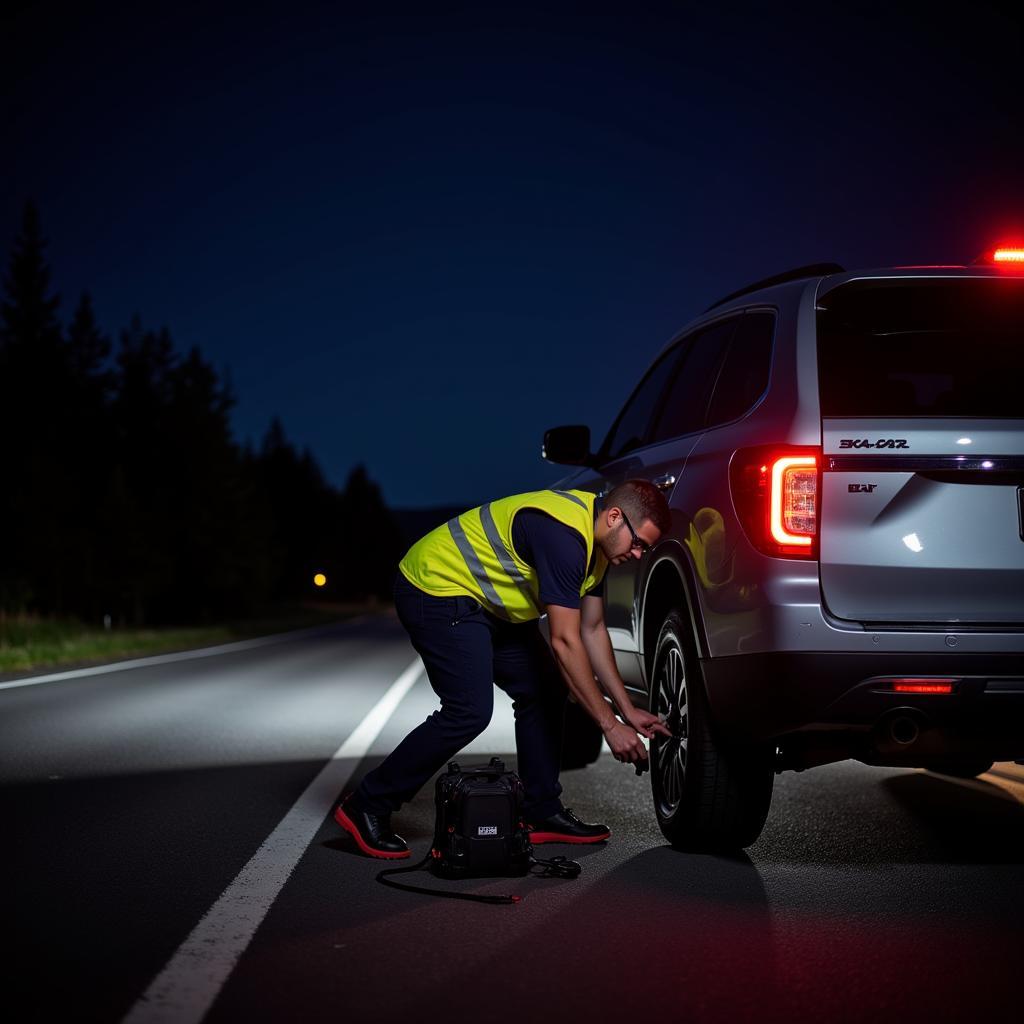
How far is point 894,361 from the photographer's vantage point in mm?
5352

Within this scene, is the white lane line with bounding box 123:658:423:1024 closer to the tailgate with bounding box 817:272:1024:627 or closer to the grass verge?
the tailgate with bounding box 817:272:1024:627

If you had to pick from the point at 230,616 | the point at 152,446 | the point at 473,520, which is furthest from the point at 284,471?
the point at 473,520

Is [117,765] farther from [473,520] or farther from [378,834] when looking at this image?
[473,520]

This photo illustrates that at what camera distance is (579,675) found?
187 inches

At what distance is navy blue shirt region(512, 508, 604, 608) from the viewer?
475 cm

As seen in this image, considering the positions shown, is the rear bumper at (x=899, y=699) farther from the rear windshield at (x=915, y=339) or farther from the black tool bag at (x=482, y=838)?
the black tool bag at (x=482, y=838)

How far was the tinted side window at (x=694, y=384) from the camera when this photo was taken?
5.65 meters

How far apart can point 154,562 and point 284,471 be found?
74917 millimetres

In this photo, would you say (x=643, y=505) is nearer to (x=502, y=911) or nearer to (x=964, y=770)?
(x=502, y=911)

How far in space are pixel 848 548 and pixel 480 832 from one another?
1.73m

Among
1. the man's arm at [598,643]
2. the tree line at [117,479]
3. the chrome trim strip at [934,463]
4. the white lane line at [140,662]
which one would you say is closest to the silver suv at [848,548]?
the chrome trim strip at [934,463]

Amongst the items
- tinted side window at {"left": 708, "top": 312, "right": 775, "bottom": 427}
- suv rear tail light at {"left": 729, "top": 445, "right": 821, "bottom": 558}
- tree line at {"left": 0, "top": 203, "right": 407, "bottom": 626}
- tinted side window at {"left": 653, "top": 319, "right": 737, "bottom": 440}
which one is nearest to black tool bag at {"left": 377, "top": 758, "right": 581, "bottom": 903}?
suv rear tail light at {"left": 729, "top": 445, "right": 821, "bottom": 558}

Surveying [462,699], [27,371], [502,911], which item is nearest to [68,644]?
[462,699]

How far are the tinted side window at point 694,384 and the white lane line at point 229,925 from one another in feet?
8.25
